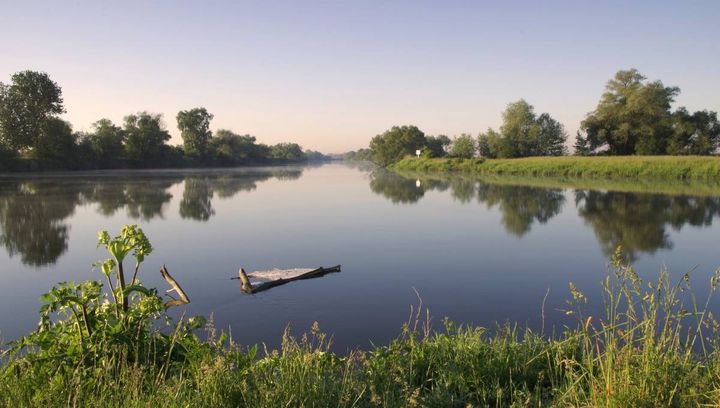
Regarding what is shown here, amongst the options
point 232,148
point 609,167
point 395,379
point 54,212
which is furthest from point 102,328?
point 232,148

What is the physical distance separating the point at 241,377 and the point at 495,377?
8.62 feet

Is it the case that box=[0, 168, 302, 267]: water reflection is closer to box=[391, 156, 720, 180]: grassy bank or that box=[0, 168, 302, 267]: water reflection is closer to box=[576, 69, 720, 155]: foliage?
box=[391, 156, 720, 180]: grassy bank

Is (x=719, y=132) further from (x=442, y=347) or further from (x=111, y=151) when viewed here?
(x=111, y=151)

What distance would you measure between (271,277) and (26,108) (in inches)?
3383

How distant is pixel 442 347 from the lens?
219 inches

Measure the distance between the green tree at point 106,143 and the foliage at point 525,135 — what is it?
Answer: 77.0 metres

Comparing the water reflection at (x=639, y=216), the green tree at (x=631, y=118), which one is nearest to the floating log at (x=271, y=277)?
the water reflection at (x=639, y=216)

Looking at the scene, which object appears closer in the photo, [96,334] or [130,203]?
[96,334]

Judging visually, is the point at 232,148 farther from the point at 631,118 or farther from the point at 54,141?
the point at 631,118

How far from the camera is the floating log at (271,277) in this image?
10.9 metres

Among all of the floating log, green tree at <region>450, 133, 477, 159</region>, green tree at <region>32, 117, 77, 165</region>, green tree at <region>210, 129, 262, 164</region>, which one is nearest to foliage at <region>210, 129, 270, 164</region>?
green tree at <region>210, 129, 262, 164</region>

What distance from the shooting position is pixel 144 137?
104625 millimetres

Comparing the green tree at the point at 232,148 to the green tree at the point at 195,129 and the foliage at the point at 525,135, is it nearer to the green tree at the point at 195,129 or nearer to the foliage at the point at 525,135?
the green tree at the point at 195,129

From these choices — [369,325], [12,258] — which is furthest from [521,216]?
[12,258]
